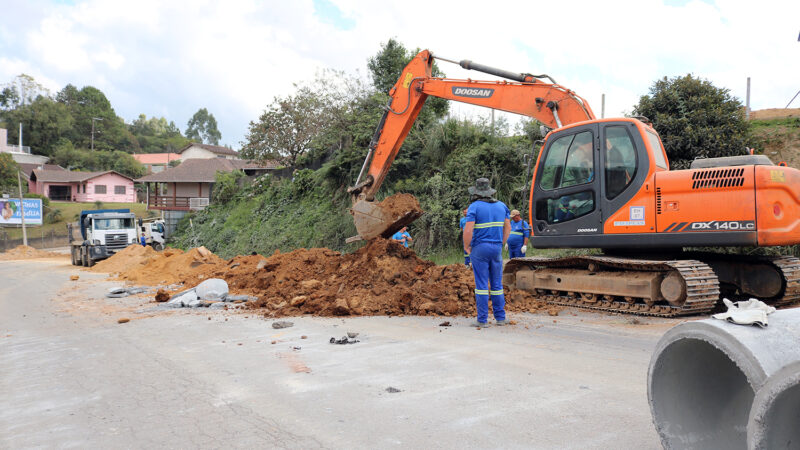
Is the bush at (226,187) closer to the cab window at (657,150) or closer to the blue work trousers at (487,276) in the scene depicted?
the blue work trousers at (487,276)

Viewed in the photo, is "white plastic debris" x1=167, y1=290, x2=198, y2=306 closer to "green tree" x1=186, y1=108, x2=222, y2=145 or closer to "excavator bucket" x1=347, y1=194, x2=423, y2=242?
"excavator bucket" x1=347, y1=194, x2=423, y2=242

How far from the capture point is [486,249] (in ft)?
26.0

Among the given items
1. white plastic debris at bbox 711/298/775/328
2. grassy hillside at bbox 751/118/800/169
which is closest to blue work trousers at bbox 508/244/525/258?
grassy hillside at bbox 751/118/800/169

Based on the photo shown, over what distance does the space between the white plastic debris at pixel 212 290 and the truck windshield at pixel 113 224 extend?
20.2 m

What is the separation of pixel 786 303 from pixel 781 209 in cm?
197

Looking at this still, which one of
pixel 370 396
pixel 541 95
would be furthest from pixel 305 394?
pixel 541 95

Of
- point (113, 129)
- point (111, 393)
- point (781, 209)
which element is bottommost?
point (111, 393)

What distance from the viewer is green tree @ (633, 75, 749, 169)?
13719mm

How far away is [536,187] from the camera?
975 cm

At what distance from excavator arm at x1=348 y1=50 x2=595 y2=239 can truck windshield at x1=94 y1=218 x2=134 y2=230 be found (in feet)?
68.7

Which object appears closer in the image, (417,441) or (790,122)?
(417,441)

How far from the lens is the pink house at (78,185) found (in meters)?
65.7

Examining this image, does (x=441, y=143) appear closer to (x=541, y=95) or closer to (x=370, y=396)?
(x=541, y=95)

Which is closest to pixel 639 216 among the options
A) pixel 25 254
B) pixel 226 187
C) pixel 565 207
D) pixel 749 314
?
pixel 565 207
